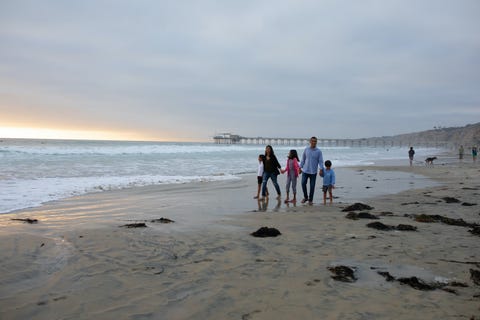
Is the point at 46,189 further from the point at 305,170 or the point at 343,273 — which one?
the point at 343,273

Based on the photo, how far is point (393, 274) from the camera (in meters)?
3.96

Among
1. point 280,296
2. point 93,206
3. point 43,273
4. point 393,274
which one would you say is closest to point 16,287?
point 43,273

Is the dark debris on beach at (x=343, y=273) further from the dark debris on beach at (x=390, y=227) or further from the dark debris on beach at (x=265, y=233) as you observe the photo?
the dark debris on beach at (x=390, y=227)

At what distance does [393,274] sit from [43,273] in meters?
3.94

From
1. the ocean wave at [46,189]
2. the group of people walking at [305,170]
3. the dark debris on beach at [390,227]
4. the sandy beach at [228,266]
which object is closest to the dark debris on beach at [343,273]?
the sandy beach at [228,266]

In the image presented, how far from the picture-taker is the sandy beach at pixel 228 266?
10.3ft

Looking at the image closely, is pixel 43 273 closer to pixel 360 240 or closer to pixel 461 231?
pixel 360 240

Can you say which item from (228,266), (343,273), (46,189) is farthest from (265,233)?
(46,189)

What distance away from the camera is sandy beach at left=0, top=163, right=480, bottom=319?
3.14 meters

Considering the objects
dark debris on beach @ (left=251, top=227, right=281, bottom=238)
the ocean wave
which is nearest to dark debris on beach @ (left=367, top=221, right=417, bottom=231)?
dark debris on beach @ (left=251, top=227, right=281, bottom=238)

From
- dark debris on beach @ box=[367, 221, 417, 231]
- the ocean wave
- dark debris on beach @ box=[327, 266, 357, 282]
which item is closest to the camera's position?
dark debris on beach @ box=[327, 266, 357, 282]

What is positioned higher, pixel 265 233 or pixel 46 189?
pixel 46 189

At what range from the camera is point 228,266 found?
4.26 meters

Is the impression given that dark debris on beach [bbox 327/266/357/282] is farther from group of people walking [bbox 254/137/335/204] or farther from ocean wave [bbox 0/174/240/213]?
ocean wave [bbox 0/174/240/213]
